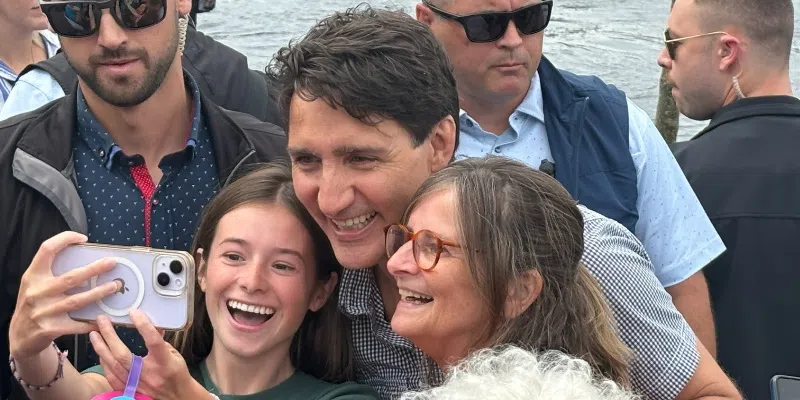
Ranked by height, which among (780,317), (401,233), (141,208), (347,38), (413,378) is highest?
(347,38)

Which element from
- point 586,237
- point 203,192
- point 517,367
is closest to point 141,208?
point 203,192

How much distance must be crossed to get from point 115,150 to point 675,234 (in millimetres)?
1411

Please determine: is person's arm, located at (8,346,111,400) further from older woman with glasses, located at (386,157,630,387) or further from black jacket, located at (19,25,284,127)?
black jacket, located at (19,25,284,127)

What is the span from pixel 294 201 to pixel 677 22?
1.81 meters

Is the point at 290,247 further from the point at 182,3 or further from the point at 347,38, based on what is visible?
the point at 182,3

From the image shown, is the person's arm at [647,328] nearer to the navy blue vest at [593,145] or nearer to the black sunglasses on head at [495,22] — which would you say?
the navy blue vest at [593,145]

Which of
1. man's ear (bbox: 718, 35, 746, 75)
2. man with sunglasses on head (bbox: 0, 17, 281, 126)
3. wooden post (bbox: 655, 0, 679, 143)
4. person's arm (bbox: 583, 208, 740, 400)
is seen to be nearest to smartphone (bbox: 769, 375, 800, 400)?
person's arm (bbox: 583, 208, 740, 400)

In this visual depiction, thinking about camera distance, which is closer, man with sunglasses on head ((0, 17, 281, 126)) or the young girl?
the young girl

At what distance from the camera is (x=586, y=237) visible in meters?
2.40

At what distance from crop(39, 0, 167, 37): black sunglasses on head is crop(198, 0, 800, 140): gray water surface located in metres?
4.18

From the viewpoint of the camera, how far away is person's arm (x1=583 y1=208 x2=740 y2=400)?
2.32 meters

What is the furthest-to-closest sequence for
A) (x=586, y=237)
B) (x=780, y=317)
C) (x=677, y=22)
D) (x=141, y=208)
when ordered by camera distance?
(x=677, y=22) → (x=780, y=317) → (x=141, y=208) → (x=586, y=237)

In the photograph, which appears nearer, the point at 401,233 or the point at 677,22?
the point at 401,233

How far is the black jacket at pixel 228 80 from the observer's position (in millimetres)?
3500
